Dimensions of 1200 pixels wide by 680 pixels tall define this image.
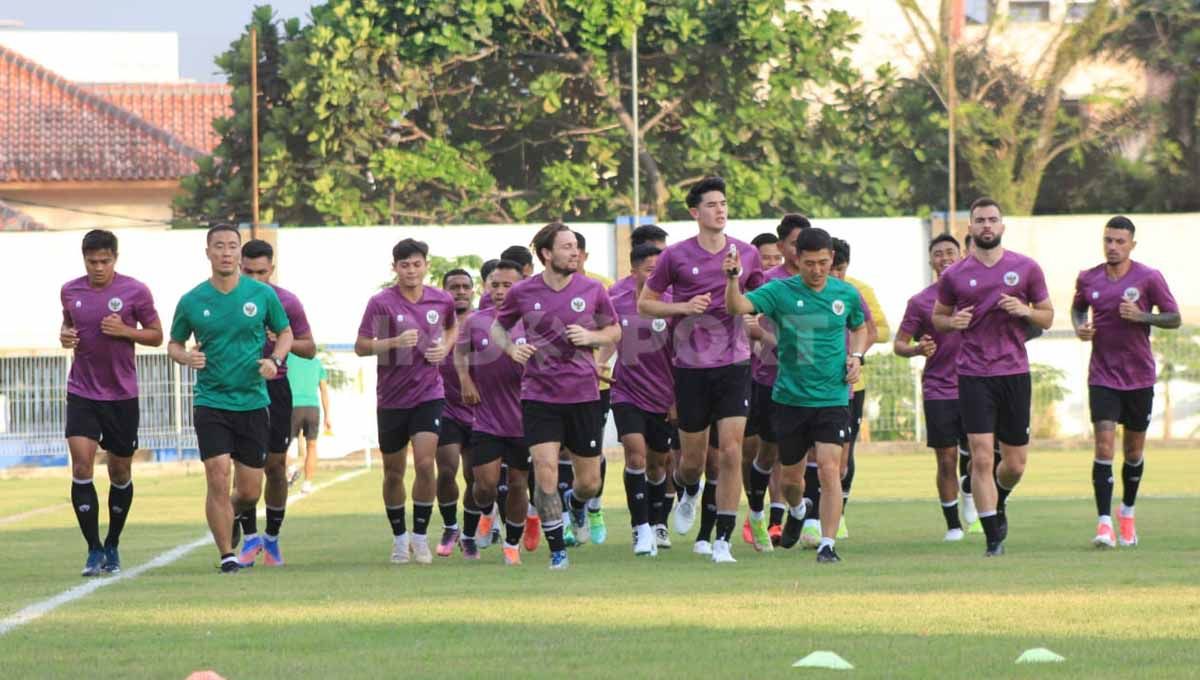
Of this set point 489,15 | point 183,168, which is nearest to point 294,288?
point 489,15

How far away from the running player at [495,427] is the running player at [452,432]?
413 millimetres

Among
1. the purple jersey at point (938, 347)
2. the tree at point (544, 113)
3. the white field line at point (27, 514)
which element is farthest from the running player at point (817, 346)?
the tree at point (544, 113)

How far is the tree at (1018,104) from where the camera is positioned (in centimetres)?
4400

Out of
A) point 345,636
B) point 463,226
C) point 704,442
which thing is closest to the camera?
point 345,636

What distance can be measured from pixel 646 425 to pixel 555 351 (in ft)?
6.29

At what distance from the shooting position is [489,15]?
39438mm

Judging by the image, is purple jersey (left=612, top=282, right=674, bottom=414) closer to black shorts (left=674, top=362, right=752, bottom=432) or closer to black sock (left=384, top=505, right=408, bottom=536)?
black shorts (left=674, top=362, right=752, bottom=432)

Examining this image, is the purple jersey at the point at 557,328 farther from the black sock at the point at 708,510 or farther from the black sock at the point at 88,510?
the black sock at the point at 88,510

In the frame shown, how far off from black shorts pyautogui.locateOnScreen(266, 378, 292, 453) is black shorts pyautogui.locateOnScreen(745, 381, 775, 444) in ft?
10.5

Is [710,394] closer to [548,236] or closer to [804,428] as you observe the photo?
[804,428]

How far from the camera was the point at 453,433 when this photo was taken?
15508 mm

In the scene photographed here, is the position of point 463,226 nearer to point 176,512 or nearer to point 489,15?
point 489,15

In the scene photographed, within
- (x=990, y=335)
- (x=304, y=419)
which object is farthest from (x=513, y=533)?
(x=304, y=419)

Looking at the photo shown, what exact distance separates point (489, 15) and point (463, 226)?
433 cm
